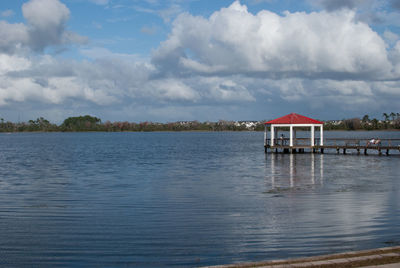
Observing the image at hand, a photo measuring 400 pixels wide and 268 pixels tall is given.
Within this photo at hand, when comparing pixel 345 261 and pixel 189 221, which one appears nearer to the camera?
pixel 345 261

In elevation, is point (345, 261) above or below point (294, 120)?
below

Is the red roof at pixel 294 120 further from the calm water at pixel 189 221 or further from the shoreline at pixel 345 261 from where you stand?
the shoreline at pixel 345 261

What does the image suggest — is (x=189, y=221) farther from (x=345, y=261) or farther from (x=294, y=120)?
(x=294, y=120)

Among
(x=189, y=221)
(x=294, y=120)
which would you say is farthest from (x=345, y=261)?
(x=294, y=120)

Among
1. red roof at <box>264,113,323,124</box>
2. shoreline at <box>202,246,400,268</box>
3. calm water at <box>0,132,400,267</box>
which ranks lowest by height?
calm water at <box>0,132,400,267</box>

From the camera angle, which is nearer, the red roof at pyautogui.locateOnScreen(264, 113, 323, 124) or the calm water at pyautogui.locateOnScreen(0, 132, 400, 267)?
the calm water at pyautogui.locateOnScreen(0, 132, 400, 267)

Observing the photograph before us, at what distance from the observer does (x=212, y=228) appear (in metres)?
11.3

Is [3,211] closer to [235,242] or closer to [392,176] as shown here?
[235,242]

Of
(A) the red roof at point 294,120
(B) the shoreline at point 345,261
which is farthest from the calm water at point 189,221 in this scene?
(A) the red roof at point 294,120

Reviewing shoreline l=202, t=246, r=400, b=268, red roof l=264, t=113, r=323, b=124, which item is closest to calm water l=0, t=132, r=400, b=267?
shoreline l=202, t=246, r=400, b=268

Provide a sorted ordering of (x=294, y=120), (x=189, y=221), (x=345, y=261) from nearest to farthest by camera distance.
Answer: (x=345, y=261) < (x=189, y=221) < (x=294, y=120)

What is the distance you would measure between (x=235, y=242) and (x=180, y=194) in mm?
8055

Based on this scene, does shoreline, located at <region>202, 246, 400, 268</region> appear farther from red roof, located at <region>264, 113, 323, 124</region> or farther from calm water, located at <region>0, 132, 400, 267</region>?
red roof, located at <region>264, 113, 323, 124</region>

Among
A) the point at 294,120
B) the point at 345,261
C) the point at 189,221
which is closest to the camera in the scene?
the point at 345,261
